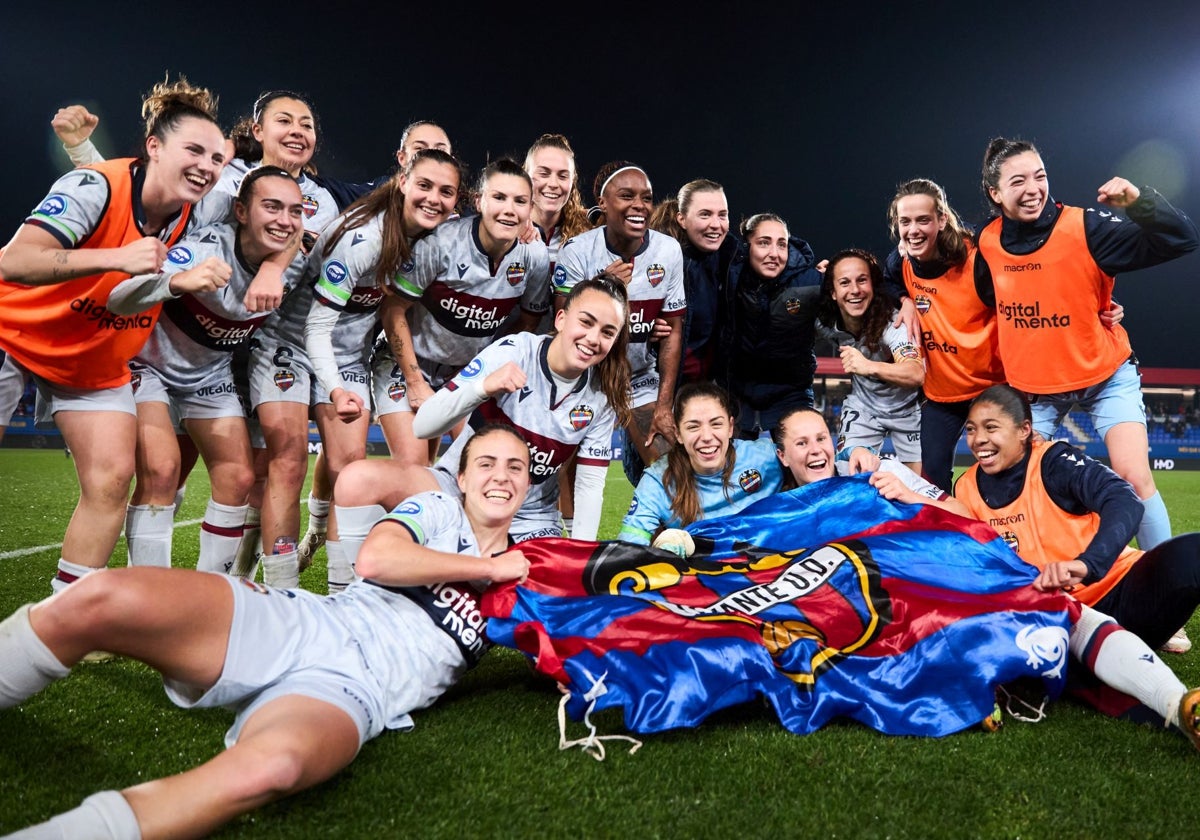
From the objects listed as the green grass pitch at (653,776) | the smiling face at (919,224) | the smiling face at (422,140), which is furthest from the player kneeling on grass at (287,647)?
the smiling face at (919,224)

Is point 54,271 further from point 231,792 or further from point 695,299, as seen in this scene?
point 695,299

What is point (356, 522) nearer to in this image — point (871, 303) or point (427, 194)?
point (427, 194)

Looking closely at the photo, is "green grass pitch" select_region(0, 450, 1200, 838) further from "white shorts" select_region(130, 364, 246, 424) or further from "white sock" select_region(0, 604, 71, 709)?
"white shorts" select_region(130, 364, 246, 424)

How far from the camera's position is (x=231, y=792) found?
142 centimetres

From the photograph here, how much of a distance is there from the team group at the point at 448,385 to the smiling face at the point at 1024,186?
0.01m

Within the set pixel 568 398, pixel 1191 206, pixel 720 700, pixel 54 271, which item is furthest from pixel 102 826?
pixel 1191 206

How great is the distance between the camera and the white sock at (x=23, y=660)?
161 cm

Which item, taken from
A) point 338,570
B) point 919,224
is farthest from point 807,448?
point 338,570

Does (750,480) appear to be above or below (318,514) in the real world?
above

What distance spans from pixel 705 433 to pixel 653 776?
4.73ft

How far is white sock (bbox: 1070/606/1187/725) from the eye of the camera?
6.72 feet

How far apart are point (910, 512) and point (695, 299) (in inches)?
77.8

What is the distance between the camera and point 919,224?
3799 mm

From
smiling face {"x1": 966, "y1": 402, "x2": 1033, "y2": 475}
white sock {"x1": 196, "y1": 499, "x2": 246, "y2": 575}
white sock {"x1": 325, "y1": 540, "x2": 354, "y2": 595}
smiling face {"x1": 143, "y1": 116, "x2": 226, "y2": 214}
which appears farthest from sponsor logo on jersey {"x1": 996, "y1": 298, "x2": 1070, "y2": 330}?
white sock {"x1": 196, "y1": 499, "x2": 246, "y2": 575}
